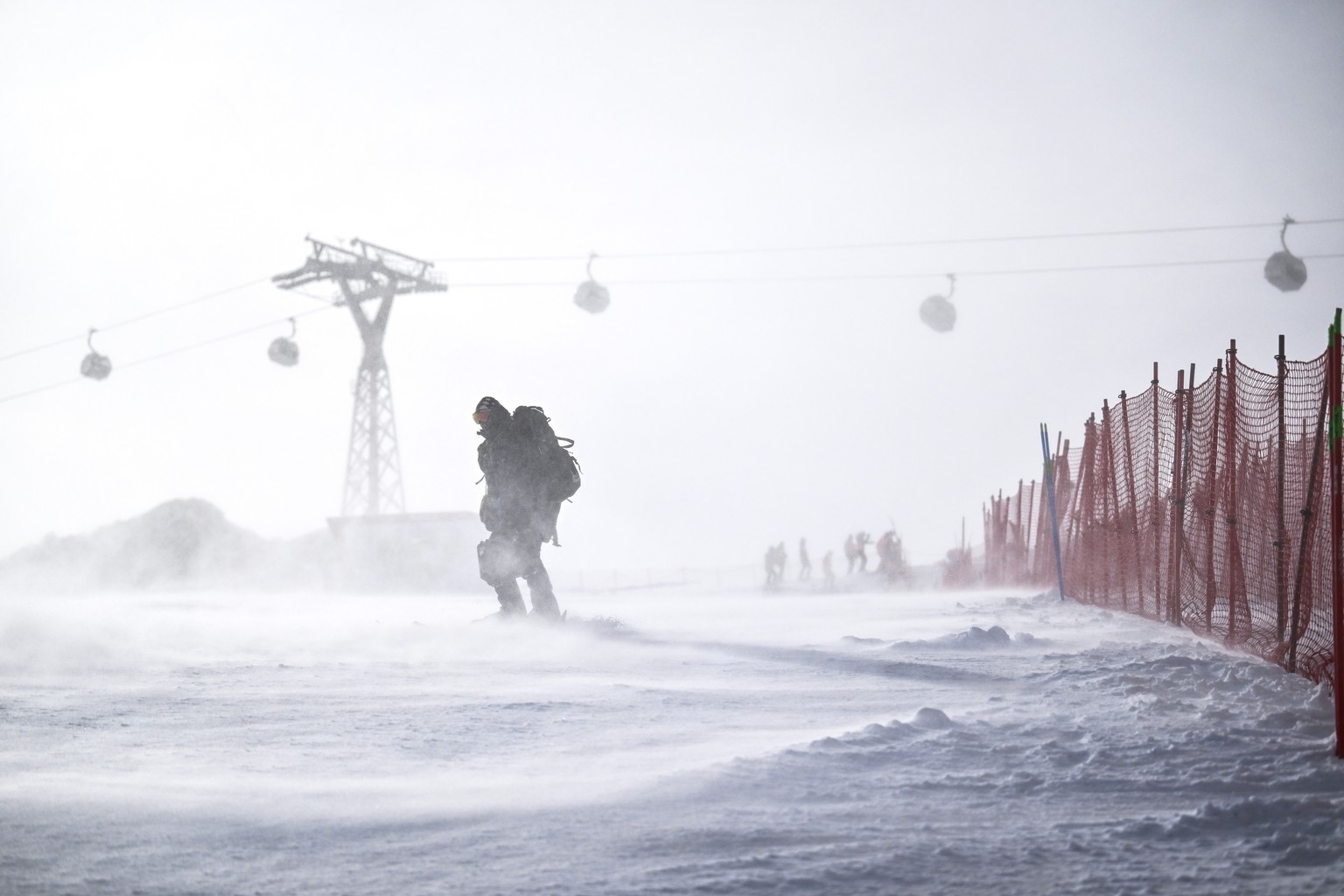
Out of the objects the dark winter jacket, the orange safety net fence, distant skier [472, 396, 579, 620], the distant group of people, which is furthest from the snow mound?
the distant group of people

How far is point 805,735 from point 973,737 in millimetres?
627

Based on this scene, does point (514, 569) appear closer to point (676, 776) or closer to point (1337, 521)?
point (676, 776)

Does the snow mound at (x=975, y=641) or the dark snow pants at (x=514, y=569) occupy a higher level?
the dark snow pants at (x=514, y=569)

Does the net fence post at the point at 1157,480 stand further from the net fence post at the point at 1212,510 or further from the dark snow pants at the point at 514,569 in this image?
the dark snow pants at the point at 514,569

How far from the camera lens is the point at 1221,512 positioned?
920 cm

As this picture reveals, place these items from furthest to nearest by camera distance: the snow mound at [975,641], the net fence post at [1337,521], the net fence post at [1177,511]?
the net fence post at [1177,511] < the snow mound at [975,641] < the net fence post at [1337,521]

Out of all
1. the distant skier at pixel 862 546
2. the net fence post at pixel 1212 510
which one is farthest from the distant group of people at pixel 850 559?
the net fence post at pixel 1212 510

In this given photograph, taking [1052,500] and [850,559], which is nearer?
[1052,500]

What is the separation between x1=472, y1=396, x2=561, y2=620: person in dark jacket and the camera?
8.52 meters

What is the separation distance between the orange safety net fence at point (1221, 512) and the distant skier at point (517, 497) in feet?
17.9

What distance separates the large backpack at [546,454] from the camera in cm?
867

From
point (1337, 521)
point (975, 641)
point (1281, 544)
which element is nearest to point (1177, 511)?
point (1281, 544)

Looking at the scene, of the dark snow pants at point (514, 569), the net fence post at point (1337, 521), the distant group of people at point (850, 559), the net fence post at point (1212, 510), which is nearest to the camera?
the net fence post at point (1337, 521)

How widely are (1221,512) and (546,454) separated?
654 centimetres
